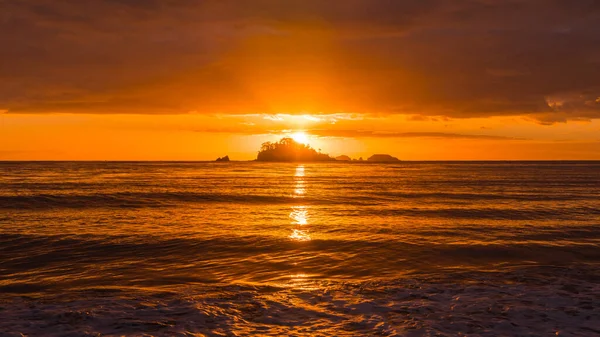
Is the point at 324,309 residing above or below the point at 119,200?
below

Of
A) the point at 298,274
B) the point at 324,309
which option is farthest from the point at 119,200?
the point at 324,309

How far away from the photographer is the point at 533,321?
36.4 ft

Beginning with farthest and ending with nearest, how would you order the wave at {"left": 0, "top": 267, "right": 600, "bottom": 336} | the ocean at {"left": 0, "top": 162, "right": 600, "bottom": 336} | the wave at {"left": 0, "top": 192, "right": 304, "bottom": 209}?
the wave at {"left": 0, "top": 192, "right": 304, "bottom": 209} → the ocean at {"left": 0, "top": 162, "right": 600, "bottom": 336} → the wave at {"left": 0, "top": 267, "right": 600, "bottom": 336}

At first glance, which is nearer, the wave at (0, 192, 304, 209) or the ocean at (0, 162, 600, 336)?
the ocean at (0, 162, 600, 336)

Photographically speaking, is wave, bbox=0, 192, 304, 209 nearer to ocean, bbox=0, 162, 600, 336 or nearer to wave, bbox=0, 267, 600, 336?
ocean, bbox=0, 162, 600, 336

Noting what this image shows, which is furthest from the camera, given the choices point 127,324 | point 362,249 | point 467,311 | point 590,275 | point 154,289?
point 362,249

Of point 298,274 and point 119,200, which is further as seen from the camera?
point 119,200

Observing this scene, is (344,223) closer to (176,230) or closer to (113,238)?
(176,230)

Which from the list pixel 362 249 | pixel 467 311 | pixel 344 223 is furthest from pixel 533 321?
pixel 344 223

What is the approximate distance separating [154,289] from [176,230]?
12.0 metres

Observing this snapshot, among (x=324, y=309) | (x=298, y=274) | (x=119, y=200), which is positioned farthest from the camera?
(x=119, y=200)

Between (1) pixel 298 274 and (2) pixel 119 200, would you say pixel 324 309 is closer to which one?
(1) pixel 298 274

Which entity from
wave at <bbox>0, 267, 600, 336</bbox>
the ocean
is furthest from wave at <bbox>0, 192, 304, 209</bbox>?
wave at <bbox>0, 267, 600, 336</bbox>

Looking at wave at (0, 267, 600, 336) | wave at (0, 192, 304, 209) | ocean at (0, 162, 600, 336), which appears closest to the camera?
wave at (0, 267, 600, 336)
